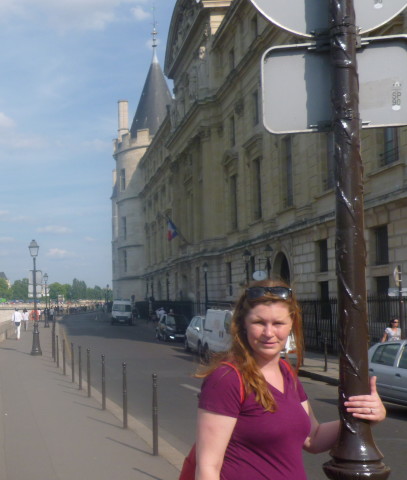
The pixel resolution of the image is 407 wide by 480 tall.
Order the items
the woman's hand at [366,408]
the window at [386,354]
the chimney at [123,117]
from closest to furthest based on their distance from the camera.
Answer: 1. the woman's hand at [366,408]
2. the window at [386,354]
3. the chimney at [123,117]

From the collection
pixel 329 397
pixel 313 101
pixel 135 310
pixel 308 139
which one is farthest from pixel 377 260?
pixel 135 310

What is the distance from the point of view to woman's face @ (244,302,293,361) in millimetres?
3203

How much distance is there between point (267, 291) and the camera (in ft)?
10.8

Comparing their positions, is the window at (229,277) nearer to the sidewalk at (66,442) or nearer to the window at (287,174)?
the window at (287,174)

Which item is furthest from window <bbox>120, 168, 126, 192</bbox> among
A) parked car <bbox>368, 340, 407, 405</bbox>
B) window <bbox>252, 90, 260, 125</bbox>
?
parked car <bbox>368, 340, 407, 405</bbox>

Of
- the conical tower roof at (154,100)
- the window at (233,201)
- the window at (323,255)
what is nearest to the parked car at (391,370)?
the window at (323,255)

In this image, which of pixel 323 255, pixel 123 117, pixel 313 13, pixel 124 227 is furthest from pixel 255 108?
pixel 123 117

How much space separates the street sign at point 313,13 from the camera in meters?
3.70

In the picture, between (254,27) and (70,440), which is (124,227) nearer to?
(254,27)

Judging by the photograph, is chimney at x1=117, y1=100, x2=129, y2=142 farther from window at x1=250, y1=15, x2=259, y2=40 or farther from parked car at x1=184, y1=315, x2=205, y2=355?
parked car at x1=184, y1=315, x2=205, y2=355

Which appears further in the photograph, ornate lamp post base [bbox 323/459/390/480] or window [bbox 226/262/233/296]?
window [bbox 226/262/233/296]

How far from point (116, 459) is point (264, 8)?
21.7 ft

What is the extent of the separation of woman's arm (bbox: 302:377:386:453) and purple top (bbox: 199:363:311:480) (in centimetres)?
36

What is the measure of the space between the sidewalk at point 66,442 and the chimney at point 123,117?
100200 mm
